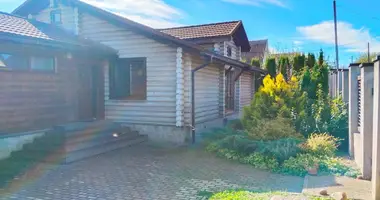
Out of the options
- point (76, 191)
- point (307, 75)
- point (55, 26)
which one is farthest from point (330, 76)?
point (76, 191)

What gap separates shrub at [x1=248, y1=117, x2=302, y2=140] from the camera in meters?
9.27

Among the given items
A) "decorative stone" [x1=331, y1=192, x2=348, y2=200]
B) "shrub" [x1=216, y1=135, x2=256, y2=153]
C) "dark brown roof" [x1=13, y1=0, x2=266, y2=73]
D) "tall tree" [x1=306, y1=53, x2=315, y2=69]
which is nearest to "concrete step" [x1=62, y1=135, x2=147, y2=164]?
"shrub" [x1=216, y1=135, x2=256, y2=153]

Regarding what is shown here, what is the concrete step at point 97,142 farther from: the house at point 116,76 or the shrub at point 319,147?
the shrub at point 319,147

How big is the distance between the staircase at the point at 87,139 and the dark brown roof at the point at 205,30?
7110mm

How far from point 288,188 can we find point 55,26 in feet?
33.1

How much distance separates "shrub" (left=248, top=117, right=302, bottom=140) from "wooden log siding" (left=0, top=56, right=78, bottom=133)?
5.74 m

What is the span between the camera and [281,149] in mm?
7668

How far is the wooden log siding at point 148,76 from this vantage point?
10.2 metres

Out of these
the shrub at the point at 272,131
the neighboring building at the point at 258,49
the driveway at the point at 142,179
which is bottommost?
the driveway at the point at 142,179

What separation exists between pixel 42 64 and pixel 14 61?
0.85 m

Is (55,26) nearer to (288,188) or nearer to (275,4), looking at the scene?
(275,4)

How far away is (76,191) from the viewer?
5.57 m

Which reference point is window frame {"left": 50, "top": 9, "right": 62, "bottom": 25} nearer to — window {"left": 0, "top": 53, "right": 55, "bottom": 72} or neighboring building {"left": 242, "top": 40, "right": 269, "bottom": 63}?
window {"left": 0, "top": 53, "right": 55, "bottom": 72}

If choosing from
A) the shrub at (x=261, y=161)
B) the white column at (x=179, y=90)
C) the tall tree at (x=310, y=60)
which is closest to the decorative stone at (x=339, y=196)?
the shrub at (x=261, y=161)
